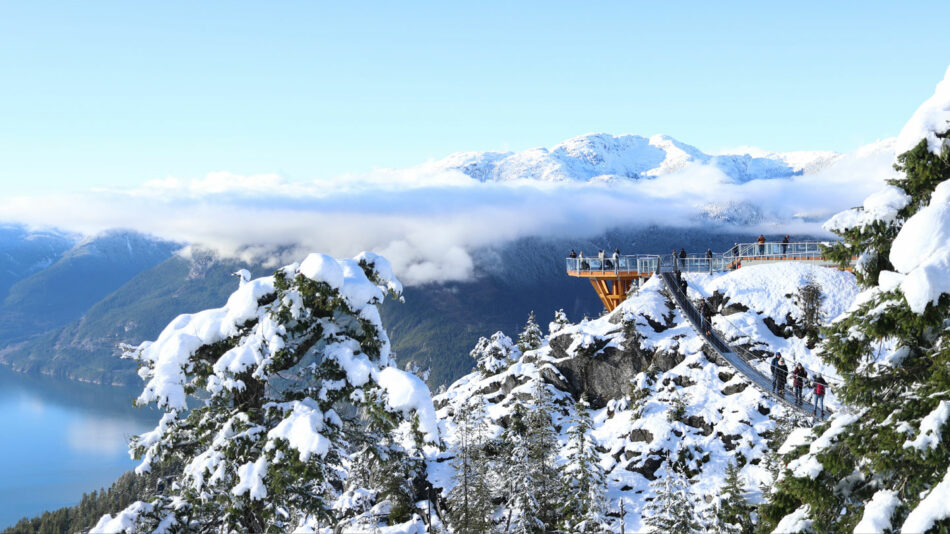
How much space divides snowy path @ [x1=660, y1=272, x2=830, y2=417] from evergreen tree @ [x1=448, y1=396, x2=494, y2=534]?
570 inches

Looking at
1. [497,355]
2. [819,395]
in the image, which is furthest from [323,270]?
[497,355]

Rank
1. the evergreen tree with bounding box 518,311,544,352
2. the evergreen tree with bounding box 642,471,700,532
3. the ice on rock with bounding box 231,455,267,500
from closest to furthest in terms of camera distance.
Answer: the ice on rock with bounding box 231,455,267,500
the evergreen tree with bounding box 642,471,700,532
the evergreen tree with bounding box 518,311,544,352

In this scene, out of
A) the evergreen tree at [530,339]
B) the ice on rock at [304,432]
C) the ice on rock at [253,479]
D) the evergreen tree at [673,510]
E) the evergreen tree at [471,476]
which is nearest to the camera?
the ice on rock at [304,432]

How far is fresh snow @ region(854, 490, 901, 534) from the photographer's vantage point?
7.71m

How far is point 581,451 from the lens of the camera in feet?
108

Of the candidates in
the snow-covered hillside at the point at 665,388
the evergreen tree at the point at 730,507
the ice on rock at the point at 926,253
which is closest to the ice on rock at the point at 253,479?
the ice on rock at the point at 926,253

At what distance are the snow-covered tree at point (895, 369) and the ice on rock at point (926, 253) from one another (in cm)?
1

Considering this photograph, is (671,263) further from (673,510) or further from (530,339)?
(673,510)

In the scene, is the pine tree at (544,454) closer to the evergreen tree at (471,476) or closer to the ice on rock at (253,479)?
the evergreen tree at (471,476)

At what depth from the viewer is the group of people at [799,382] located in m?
30.6

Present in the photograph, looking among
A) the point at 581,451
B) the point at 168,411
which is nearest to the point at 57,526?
the point at 581,451

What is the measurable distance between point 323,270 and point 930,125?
900 centimetres

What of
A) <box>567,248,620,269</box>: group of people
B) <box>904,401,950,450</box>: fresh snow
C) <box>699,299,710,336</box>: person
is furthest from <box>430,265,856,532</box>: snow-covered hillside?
<box>904,401,950,450</box>: fresh snow

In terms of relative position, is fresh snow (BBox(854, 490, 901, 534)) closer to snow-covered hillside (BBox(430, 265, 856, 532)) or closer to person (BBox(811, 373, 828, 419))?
snow-covered hillside (BBox(430, 265, 856, 532))
